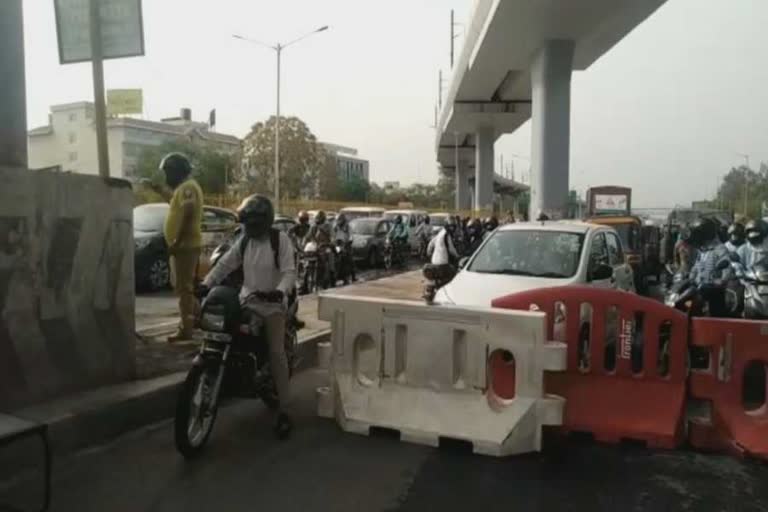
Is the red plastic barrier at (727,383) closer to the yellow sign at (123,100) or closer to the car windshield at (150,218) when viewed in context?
the yellow sign at (123,100)

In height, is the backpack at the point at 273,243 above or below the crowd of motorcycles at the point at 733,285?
above

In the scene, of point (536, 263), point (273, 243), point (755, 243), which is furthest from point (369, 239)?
point (273, 243)

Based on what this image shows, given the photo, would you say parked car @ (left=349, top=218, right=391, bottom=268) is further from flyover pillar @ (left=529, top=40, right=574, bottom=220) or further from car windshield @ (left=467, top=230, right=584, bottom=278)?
car windshield @ (left=467, top=230, right=584, bottom=278)

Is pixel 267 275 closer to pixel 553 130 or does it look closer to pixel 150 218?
pixel 150 218

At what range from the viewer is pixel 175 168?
7332mm

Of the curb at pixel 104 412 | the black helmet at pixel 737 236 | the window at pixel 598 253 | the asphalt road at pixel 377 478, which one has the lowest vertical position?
the asphalt road at pixel 377 478

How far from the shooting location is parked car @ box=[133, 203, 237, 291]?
13.4 metres

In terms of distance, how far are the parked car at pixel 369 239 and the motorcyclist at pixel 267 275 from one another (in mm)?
17281

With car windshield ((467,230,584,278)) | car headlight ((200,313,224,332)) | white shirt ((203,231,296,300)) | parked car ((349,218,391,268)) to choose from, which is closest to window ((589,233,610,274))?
car windshield ((467,230,584,278))

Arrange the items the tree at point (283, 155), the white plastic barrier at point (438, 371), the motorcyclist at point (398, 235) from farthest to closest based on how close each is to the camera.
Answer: the tree at point (283, 155)
the motorcyclist at point (398, 235)
the white plastic barrier at point (438, 371)

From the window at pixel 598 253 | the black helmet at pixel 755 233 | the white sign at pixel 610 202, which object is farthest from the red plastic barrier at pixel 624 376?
the white sign at pixel 610 202

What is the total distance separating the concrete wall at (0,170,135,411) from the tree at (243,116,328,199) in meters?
55.6

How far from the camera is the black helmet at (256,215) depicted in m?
5.37

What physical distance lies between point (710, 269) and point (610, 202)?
2595 cm
